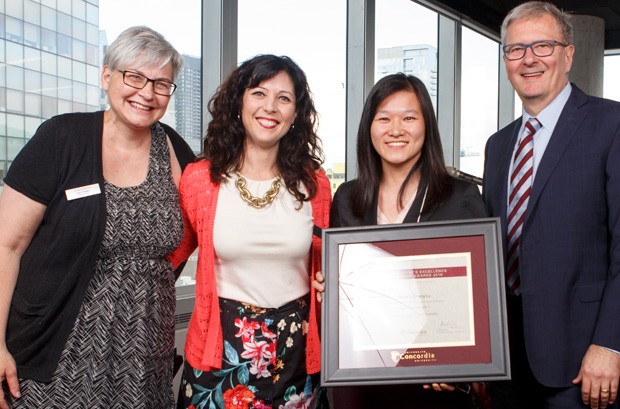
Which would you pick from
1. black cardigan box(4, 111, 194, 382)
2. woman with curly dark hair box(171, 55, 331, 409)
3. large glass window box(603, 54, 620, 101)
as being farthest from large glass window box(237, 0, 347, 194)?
large glass window box(603, 54, 620, 101)

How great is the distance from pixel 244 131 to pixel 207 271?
53 cm

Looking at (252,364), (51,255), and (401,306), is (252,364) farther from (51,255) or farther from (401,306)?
(51,255)

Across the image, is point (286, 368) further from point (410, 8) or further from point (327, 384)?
point (410, 8)

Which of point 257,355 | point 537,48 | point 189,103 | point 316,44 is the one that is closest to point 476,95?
point 316,44

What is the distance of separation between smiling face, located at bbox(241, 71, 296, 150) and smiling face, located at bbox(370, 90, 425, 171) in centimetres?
32

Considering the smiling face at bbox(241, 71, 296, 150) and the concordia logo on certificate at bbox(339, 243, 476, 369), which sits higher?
the smiling face at bbox(241, 71, 296, 150)

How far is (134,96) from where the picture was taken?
1994 mm

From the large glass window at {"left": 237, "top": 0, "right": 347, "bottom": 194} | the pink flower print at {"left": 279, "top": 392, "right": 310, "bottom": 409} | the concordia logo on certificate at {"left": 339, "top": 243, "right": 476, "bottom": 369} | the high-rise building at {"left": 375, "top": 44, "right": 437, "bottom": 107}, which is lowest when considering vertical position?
the pink flower print at {"left": 279, "top": 392, "right": 310, "bottom": 409}

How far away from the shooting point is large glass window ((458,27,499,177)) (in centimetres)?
782

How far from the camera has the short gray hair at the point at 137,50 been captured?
1.97 meters

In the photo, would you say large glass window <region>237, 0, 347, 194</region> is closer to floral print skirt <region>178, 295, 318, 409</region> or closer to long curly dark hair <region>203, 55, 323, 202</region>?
long curly dark hair <region>203, 55, 323, 202</region>

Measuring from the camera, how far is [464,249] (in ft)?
5.76

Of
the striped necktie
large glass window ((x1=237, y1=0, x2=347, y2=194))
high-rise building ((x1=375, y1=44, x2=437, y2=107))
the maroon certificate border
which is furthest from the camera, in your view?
high-rise building ((x1=375, y1=44, x2=437, y2=107))

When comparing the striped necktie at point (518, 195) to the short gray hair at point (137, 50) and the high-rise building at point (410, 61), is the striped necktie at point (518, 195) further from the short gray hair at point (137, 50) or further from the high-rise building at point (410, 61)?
the high-rise building at point (410, 61)
